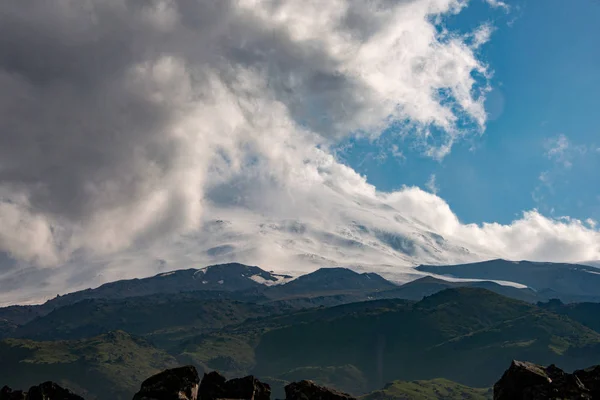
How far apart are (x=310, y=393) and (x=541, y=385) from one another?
82.6 feet

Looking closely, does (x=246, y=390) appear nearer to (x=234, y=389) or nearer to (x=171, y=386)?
(x=234, y=389)

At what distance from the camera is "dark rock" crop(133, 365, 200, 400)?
189 ft

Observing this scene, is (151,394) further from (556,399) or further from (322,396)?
(556,399)

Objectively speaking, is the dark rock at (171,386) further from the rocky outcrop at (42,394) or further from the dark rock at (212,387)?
the rocky outcrop at (42,394)

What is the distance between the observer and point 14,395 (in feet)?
288

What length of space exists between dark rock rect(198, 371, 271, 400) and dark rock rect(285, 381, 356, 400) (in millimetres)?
3558

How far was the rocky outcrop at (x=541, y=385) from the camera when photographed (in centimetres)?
5938

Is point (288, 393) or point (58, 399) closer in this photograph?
point (288, 393)

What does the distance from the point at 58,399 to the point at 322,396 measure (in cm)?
4753

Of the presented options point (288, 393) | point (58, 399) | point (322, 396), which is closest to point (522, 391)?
point (322, 396)

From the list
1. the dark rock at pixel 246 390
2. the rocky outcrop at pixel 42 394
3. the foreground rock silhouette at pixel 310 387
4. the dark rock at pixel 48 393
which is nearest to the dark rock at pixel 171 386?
the foreground rock silhouette at pixel 310 387

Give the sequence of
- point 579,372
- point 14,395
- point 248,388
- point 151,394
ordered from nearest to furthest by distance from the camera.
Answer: point 151,394
point 248,388
point 579,372
point 14,395

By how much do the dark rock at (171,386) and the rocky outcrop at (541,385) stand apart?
3487 centimetres

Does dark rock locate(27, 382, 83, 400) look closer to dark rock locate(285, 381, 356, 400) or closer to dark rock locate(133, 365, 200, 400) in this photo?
dark rock locate(133, 365, 200, 400)
